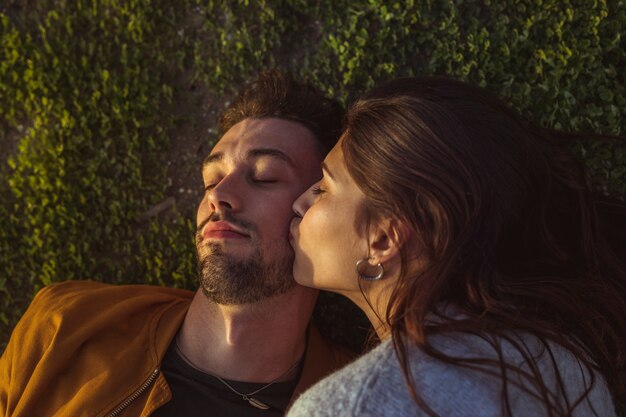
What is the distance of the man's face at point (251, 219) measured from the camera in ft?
11.0

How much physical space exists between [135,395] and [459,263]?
1806 millimetres

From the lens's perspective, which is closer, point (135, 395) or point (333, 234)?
point (333, 234)

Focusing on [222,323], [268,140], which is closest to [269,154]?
[268,140]

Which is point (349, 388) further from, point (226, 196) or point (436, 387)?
point (226, 196)

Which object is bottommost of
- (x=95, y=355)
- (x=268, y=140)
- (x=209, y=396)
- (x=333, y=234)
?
(x=209, y=396)

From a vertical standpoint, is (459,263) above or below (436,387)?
above

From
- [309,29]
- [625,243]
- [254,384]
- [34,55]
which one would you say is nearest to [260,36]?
[309,29]

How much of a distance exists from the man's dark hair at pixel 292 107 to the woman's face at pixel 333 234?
67cm

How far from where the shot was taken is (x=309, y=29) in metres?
4.45

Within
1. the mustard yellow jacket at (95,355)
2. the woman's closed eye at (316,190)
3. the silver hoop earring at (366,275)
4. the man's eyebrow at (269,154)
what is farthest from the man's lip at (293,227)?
the mustard yellow jacket at (95,355)

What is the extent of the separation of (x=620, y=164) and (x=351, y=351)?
1955 millimetres

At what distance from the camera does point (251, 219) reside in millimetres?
3369

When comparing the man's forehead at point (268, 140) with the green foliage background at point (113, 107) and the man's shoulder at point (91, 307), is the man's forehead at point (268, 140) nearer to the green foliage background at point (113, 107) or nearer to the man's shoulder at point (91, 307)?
the green foliage background at point (113, 107)

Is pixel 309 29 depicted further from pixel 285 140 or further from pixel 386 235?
pixel 386 235
